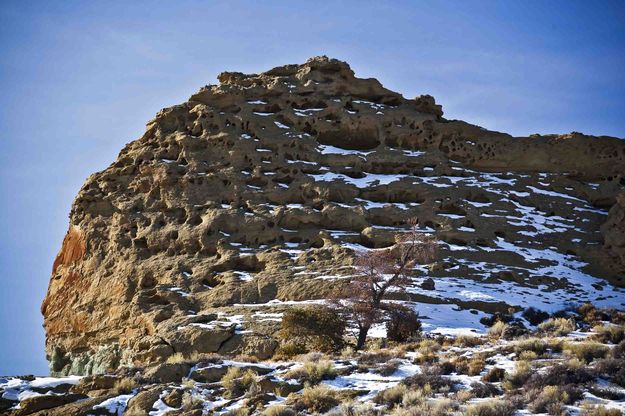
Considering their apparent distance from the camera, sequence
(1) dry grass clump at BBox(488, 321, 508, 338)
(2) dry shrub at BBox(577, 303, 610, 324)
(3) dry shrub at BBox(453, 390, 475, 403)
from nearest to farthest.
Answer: (3) dry shrub at BBox(453, 390, 475, 403)
(1) dry grass clump at BBox(488, 321, 508, 338)
(2) dry shrub at BBox(577, 303, 610, 324)

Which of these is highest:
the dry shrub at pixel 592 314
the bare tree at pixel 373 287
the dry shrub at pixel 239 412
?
the bare tree at pixel 373 287

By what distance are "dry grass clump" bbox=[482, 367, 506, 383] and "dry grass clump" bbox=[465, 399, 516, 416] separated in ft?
7.93

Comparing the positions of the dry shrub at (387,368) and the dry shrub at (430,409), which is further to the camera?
the dry shrub at (387,368)

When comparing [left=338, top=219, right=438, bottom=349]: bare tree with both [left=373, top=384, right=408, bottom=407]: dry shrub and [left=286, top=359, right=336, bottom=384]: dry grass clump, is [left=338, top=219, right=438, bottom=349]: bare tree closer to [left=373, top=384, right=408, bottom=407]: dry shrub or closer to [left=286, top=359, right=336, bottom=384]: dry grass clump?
[left=286, top=359, right=336, bottom=384]: dry grass clump

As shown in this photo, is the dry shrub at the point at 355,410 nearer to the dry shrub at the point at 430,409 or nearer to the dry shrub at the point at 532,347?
the dry shrub at the point at 430,409

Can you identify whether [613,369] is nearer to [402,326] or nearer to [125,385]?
[402,326]

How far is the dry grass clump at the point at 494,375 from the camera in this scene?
16156 millimetres

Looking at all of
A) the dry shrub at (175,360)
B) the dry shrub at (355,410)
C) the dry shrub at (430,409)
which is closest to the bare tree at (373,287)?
the dry shrub at (175,360)

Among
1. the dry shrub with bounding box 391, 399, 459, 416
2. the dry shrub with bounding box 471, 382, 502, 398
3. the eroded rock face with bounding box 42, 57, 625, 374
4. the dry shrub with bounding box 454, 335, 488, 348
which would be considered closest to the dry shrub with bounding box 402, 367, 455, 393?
the dry shrub with bounding box 471, 382, 502, 398

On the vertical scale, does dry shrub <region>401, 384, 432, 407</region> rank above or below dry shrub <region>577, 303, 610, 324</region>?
above

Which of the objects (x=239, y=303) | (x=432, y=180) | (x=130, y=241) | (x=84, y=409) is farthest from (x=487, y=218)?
(x=84, y=409)

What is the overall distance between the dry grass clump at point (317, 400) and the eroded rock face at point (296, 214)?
10598 millimetres

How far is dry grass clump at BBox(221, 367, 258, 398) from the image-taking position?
1638 centimetres

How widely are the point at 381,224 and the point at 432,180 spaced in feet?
16.2
